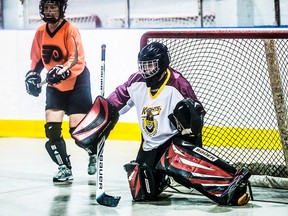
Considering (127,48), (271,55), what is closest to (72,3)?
(127,48)

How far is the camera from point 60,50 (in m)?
6.80

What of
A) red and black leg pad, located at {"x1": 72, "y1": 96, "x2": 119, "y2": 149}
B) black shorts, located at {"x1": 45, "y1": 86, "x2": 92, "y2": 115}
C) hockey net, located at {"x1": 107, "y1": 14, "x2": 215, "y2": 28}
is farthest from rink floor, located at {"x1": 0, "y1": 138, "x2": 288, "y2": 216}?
hockey net, located at {"x1": 107, "y1": 14, "x2": 215, "y2": 28}

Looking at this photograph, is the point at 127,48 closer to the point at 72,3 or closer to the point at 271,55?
the point at 72,3

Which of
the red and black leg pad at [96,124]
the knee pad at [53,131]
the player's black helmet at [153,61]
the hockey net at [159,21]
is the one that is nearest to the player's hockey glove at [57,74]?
the knee pad at [53,131]

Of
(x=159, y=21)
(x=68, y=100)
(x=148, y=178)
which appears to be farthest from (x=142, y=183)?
(x=159, y=21)

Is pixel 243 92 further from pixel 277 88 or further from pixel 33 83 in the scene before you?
pixel 33 83

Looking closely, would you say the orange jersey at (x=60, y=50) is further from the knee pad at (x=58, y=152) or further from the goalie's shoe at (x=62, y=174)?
the goalie's shoe at (x=62, y=174)

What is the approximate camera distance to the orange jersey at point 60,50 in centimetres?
677

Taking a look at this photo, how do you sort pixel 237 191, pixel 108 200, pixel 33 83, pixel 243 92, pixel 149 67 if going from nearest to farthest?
pixel 237 191, pixel 108 200, pixel 149 67, pixel 33 83, pixel 243 92

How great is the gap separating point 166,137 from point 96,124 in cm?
43

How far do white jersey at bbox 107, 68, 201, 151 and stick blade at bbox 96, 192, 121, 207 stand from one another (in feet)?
1.43

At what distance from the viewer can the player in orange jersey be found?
6.71 meters

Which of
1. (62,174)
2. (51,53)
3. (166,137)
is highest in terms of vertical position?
(51,53)

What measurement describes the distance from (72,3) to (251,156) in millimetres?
4226
